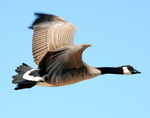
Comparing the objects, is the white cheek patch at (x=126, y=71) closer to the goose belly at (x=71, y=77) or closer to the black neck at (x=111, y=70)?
the black neck at (x=111, y=70)

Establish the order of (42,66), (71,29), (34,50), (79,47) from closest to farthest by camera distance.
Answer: (79,47)
(42,66)
(34,50)
(71,29)

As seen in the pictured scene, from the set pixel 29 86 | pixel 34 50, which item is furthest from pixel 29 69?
pixel 29 86

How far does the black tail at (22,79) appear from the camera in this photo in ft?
31.9

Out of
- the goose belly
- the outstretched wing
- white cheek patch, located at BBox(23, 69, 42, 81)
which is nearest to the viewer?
the goose belly

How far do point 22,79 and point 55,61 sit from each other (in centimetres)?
154

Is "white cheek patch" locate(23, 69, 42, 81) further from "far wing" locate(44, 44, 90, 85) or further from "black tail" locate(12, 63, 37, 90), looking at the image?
"far wing" locate(44, 44, 90, 85)

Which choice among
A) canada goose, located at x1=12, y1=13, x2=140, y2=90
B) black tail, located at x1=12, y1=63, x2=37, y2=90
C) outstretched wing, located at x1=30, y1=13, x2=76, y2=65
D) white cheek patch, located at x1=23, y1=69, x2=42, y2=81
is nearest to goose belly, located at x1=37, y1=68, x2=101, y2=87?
canada goose, located at x1=12, y1=13, x2=140, y2=90

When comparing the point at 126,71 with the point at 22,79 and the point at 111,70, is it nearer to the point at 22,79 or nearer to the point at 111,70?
the point at 111,70

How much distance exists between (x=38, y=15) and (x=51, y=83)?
265cm

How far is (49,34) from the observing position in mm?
11203

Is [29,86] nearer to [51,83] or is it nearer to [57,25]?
[51,83]

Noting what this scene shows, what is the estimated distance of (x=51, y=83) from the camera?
9.77 metres

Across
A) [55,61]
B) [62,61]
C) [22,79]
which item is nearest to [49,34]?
[22,79]

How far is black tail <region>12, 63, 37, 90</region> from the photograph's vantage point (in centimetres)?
973
